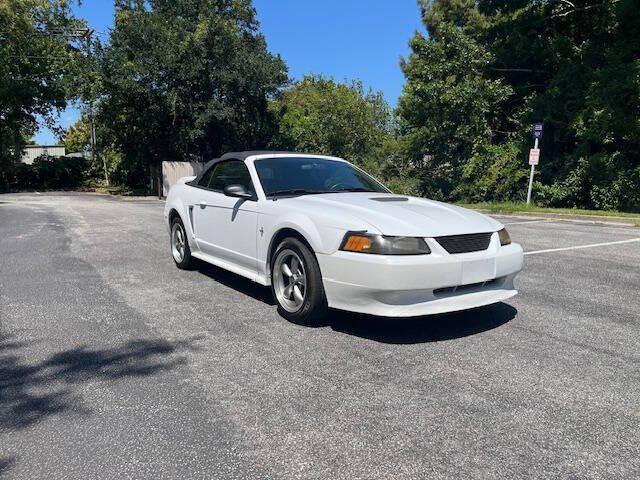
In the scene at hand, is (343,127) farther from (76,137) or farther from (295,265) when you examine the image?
(76,137)

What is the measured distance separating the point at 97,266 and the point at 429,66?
1858cm

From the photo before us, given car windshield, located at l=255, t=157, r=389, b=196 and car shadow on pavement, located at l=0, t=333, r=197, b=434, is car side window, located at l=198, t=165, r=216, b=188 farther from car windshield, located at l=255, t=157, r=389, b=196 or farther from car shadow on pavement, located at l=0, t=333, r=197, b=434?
car shadow on pavement, located at l=0, t=333, r=197, b=434

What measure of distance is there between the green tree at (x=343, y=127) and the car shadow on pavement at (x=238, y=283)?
802 inches

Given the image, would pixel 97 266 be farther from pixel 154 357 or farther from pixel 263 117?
pixel 263 117

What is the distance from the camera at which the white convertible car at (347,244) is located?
405cm

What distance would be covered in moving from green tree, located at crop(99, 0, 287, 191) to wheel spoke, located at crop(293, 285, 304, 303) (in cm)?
2363

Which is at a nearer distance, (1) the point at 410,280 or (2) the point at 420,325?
(1) the point at 410,280

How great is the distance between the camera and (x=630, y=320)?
496 cm

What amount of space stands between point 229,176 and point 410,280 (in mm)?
2916

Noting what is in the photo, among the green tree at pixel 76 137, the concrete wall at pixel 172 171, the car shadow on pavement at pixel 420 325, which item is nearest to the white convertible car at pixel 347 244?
the car shadow on pavement at pixel 420 325

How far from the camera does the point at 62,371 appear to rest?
3.70 m

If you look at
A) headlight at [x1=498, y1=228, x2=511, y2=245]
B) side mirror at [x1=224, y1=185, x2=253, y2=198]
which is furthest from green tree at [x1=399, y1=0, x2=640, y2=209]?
side mirror at [x1=224, y1=185, x2=253, y2=198]

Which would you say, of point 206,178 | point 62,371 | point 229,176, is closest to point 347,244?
point 62,371

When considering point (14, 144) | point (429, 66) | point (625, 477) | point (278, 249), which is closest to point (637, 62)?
point (429, 66)
